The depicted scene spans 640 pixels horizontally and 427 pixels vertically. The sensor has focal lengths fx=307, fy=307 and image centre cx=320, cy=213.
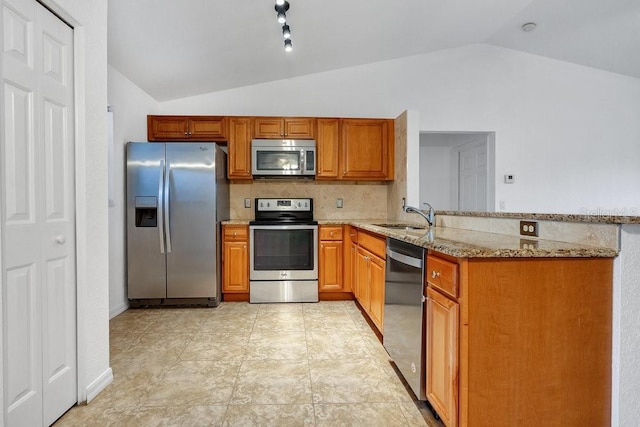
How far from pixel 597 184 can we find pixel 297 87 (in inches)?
165

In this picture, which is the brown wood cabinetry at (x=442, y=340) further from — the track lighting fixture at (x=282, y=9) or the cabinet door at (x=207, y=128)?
the cabinet door at (x=207, y=128)

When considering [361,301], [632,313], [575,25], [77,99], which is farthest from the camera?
[575,25]

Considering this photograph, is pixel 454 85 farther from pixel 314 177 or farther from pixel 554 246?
pixel 554 246

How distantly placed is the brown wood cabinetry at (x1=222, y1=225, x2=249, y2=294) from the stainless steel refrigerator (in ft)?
0.56

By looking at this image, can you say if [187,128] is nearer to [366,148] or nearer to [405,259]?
[366,148]

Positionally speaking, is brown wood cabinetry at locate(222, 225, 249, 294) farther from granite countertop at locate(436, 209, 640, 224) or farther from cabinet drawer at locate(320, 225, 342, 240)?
granite countertop at locate(436, 209, 640, 224)

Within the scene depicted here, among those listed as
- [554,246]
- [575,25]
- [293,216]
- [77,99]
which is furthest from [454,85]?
[77,99]

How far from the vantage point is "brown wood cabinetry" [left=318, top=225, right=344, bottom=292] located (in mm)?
3473

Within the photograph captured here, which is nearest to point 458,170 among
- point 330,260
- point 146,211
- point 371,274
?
point 330,260

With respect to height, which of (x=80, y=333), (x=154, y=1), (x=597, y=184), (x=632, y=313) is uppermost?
(x=154, y=1)

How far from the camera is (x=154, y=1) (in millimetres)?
2232

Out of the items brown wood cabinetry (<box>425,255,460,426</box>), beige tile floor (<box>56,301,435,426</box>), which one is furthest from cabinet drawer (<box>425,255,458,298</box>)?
beige tile floor (<box>56,301,435,426</box>)

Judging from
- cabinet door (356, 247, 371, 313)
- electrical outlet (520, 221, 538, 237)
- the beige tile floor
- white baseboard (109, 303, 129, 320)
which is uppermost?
electrical outlet (520, 221, 538, 237)

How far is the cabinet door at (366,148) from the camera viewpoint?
146 inches
